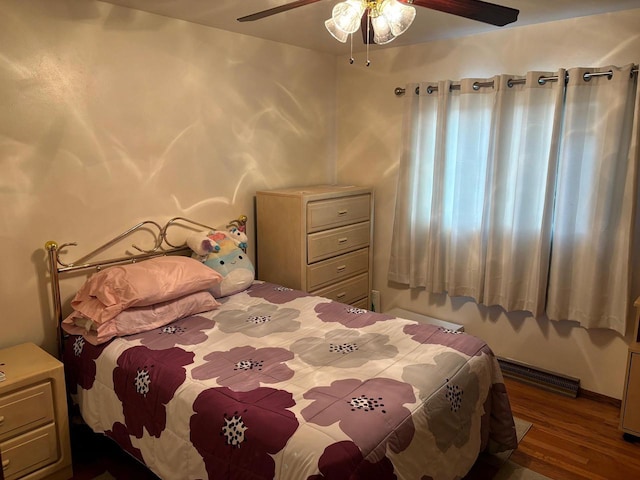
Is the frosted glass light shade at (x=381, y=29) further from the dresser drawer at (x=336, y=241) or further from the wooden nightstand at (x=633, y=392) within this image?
the wooden nightstand at (x=633, y=392)

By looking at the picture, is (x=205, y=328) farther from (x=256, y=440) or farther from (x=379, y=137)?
(x=379, y=137)

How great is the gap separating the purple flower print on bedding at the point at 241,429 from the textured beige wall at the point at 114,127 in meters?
1.28

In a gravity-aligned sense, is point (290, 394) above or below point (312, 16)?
below

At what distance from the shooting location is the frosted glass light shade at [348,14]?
1737 mm

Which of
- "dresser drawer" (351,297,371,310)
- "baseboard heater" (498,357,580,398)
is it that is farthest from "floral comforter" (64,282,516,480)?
"dresser drawer" (351,297,371,310)

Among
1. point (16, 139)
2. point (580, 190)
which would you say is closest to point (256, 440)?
point (16, 139)

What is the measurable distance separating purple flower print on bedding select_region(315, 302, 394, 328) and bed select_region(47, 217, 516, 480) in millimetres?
11

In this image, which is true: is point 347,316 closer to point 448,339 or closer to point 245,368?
point 448,339

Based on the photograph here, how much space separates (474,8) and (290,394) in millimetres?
1571

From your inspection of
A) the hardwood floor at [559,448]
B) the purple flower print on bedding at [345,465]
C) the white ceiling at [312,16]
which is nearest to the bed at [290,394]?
the purple flower print on bedding at [345,465]

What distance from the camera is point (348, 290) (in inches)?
145

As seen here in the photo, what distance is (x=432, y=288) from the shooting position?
3.55 m

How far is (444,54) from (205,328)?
2.51 meters

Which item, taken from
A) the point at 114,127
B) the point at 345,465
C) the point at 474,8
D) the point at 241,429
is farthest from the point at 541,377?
the point at 114,127
